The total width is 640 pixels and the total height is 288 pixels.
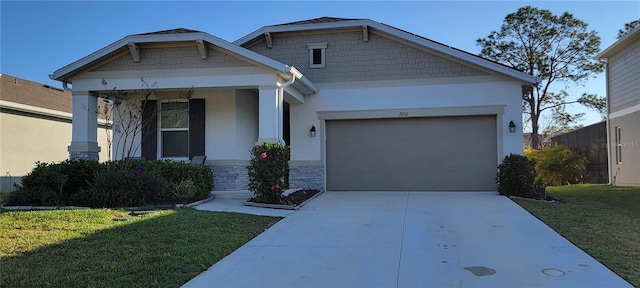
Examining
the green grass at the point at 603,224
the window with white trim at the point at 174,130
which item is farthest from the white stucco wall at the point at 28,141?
the green grass at the point at 603,224

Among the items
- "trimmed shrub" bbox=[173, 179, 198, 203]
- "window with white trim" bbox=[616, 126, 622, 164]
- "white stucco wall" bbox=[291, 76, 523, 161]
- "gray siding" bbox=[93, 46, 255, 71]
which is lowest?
"trimmed shrub" bbox=[173, 179, 198, 203]

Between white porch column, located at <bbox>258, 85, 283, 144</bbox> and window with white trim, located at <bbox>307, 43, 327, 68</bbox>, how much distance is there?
3.23 m

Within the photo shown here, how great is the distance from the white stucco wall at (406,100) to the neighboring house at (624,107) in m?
5.64

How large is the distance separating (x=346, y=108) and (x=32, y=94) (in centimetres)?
1276

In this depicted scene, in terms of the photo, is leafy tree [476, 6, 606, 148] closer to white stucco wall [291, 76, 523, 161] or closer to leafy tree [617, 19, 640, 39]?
leafy tree [617, 19, 640, 39]

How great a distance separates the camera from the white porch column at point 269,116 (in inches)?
420

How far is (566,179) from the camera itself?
18938 mm

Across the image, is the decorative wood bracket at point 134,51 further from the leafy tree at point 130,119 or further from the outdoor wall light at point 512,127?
the outdoor wall light at point 512,127

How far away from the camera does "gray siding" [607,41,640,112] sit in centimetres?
1505

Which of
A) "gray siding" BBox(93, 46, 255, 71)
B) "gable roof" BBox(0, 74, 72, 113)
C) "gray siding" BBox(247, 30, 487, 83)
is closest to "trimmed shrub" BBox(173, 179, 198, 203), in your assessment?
"gray siding" BBox(93, 46, 255, 71)

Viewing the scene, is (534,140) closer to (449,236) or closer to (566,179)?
(566,179)

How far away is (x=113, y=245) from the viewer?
594cm

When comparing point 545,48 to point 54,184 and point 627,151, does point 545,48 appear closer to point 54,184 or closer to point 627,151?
point 627,151

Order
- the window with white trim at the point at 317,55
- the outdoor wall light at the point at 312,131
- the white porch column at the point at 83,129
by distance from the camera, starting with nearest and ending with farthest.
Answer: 1. the white porch column at the point at 83,129
2. the outdoor wall light at the point at 312,131
3. the window with white trim at the point at 317,55
